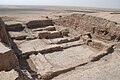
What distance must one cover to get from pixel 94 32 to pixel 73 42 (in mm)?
3285

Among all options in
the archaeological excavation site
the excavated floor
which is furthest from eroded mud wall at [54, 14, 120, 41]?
the excavated floor

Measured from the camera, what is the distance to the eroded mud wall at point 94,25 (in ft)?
48.1

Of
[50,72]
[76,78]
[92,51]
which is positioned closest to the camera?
[76,78]

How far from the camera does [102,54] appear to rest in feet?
36.7

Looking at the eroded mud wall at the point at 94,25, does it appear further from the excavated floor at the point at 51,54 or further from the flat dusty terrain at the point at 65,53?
the excavated floor at the point at 51,54

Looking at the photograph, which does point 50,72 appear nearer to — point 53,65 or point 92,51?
point 53,65

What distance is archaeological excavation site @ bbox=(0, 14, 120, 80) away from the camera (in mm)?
8156

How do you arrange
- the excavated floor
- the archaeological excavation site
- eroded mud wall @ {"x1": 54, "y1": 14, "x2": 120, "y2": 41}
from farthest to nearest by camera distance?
eroded mud wall @ {"x1": 54, "y1": 14, "x2": 120, "y2": 41} → the excavated floor → the archaeological excavation site

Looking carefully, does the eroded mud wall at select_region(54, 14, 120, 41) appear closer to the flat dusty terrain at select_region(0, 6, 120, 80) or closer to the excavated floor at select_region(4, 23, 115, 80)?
the flat dusty terrain at select_region(0, 6, 120, 80)

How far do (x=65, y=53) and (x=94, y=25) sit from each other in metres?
6.01

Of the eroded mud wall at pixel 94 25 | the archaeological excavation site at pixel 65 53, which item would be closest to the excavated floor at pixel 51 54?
the archaeological excavation site at pixel 65 53

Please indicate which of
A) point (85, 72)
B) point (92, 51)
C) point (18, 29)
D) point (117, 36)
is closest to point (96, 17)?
point (117, 36)

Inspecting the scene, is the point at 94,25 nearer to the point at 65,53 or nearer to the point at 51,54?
the point at 65,53

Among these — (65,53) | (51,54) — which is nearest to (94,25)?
(65,53)
